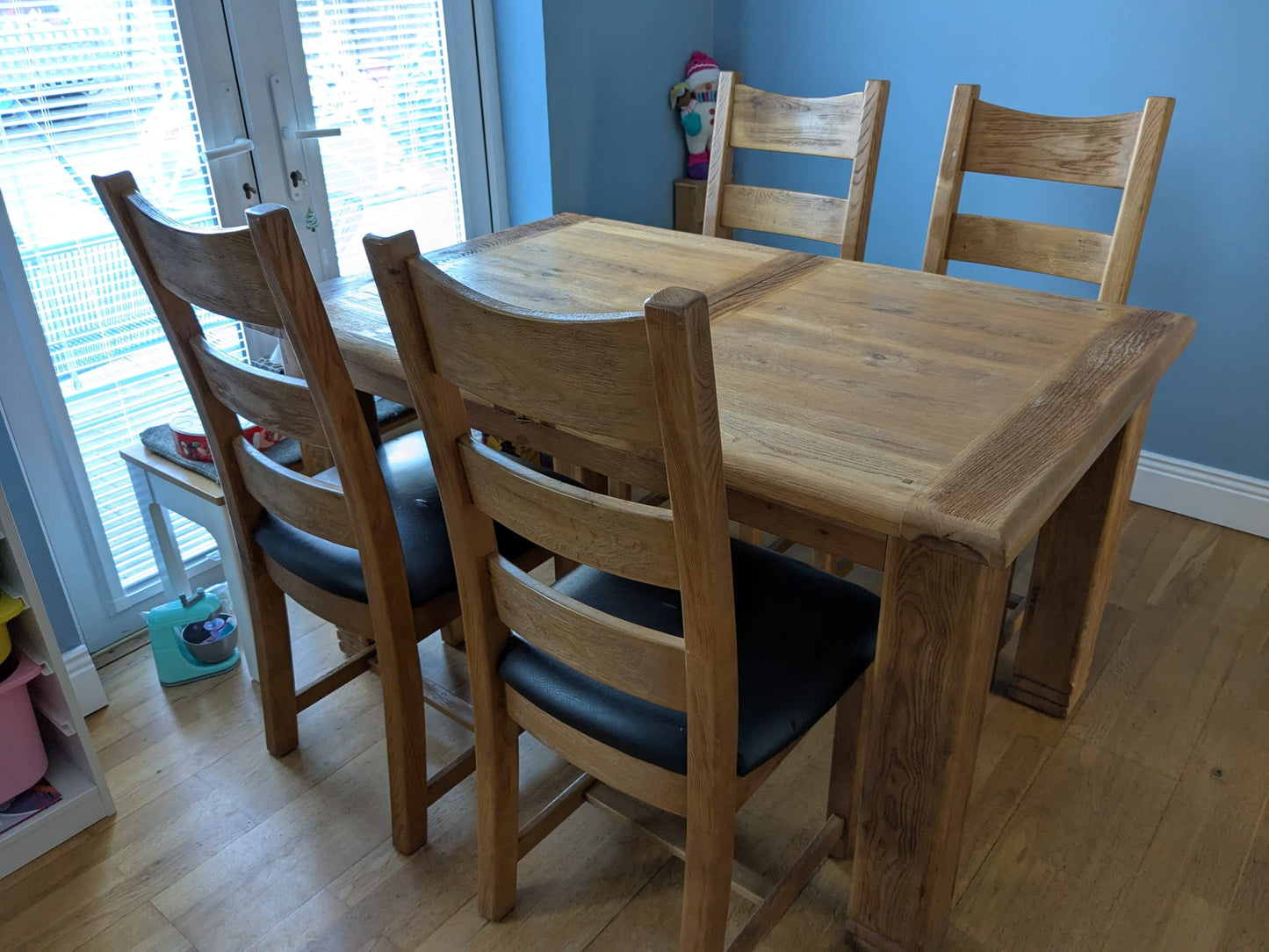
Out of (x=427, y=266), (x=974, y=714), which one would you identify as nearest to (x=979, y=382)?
(x=974, y=714)

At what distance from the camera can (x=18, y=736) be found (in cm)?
155

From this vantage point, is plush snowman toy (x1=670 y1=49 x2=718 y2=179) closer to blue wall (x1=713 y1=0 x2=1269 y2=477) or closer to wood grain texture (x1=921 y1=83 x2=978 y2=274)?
blue wall (x1=713 y1=0 x2=1269 y2=477)

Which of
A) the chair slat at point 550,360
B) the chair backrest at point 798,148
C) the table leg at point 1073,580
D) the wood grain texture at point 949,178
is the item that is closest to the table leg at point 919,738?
the chair slat at point 550,360

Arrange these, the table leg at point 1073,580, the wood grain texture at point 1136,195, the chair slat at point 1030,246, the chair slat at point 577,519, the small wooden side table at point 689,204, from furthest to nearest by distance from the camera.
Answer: the small wooden side table at point 689,204, the chair slat at point 1030,246, the wood grain texture at point 1136,195, the table leg at point 1073,580, the chair slat at point 577,519

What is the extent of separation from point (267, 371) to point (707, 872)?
34.4 inches

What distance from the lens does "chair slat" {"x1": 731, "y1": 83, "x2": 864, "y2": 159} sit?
2.02 metres

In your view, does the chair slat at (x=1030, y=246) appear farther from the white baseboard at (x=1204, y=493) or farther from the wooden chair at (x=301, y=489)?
the wooden chair at (x=301, y=489)

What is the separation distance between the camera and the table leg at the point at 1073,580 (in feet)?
5.11

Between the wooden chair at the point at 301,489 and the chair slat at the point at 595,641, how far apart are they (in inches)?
11.6

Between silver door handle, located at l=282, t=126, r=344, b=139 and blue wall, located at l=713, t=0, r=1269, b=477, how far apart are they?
4.36 feet

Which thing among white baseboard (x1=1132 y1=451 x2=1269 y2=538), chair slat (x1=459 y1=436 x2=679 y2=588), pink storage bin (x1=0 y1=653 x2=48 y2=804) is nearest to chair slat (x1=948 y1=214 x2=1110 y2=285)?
white baseboard (x1=1132 y1=451 x2=1269 y2=538)

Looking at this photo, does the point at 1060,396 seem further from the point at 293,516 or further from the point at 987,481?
the point at 293,516

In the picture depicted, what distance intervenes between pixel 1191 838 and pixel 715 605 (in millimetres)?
1114

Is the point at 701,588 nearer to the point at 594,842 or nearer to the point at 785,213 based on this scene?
the point at 594,842
